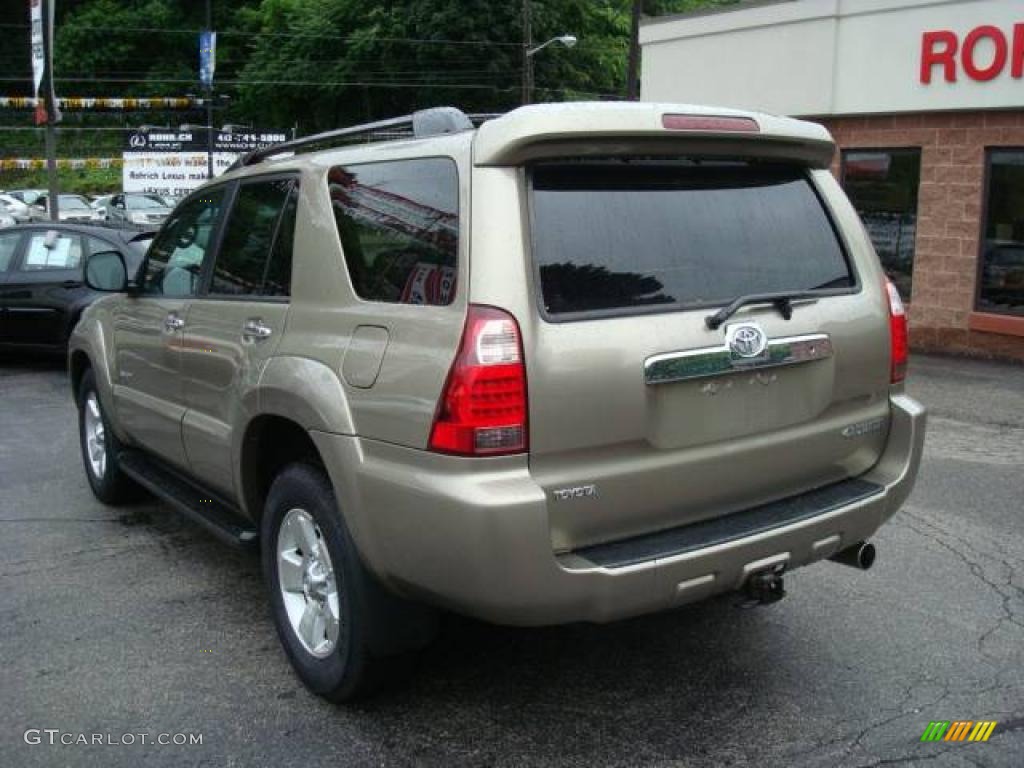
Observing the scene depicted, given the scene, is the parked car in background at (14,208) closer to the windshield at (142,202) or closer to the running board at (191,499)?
the windshield at (142,202)

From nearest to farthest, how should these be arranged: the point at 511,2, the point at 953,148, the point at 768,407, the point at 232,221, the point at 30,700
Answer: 1. the point at 768,407
2. the point at 30,700
3. the point at 232,221
4. the point at 953,148
5. the point at 511,2

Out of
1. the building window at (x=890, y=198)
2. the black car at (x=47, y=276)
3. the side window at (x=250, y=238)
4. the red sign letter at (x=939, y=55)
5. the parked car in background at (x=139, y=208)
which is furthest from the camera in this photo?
the parked car in background at (x=139, y=208)

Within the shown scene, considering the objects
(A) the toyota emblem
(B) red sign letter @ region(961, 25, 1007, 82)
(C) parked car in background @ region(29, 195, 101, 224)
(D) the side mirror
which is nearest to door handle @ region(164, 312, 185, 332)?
(D) the side mirror

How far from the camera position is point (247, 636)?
4.09 metres

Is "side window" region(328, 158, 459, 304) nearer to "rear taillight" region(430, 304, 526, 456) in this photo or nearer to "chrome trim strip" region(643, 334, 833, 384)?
"rear taillight" region(430, 304, 526, 456)

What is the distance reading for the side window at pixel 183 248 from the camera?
180 inches

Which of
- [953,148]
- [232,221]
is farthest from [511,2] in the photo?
[232,221]

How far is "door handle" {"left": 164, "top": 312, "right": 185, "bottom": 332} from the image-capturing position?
177 inches

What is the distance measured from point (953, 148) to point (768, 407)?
922 centimetres

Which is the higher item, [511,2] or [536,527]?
[511,2]

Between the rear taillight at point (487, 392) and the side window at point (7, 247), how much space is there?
30.6 ft

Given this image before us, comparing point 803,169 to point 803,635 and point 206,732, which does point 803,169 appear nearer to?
point 803,635

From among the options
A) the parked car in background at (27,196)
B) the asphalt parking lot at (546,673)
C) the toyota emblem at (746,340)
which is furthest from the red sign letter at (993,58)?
the parked car in background at (27,196)

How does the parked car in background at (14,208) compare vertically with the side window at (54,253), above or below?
above
